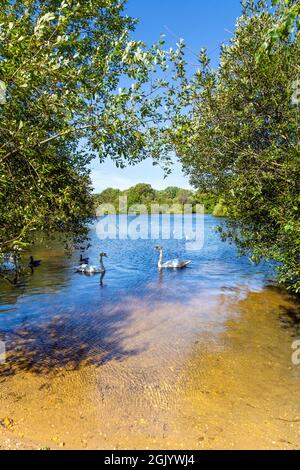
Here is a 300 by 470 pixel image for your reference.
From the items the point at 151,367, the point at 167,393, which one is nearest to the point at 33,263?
the point at 151,367

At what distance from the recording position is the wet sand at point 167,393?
7199 mm

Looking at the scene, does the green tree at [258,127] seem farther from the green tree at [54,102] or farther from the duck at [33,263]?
the duck at [33,263]

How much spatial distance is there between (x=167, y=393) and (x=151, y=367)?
1.68 metres

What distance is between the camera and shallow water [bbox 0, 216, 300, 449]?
746 cm

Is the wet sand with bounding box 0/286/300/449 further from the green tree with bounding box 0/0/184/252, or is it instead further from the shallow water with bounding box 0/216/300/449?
the green tree with bounding box 0/0/184/252

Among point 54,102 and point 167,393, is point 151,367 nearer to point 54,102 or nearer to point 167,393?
point 167,393

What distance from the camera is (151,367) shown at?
1072 centimetres

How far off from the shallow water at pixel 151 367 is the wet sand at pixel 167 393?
37 mm

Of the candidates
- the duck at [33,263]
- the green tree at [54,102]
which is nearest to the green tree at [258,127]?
Result: the green tree at [54,102]

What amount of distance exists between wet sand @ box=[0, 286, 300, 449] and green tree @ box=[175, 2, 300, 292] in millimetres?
3499

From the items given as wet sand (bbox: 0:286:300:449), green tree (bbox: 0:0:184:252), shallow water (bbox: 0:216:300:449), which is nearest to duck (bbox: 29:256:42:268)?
shallow water (bbox: 0:216:300:449)

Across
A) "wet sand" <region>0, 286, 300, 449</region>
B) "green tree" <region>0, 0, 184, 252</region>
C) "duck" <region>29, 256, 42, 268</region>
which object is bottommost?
"wet sand" <region>0, 286, 300, 449</region>
